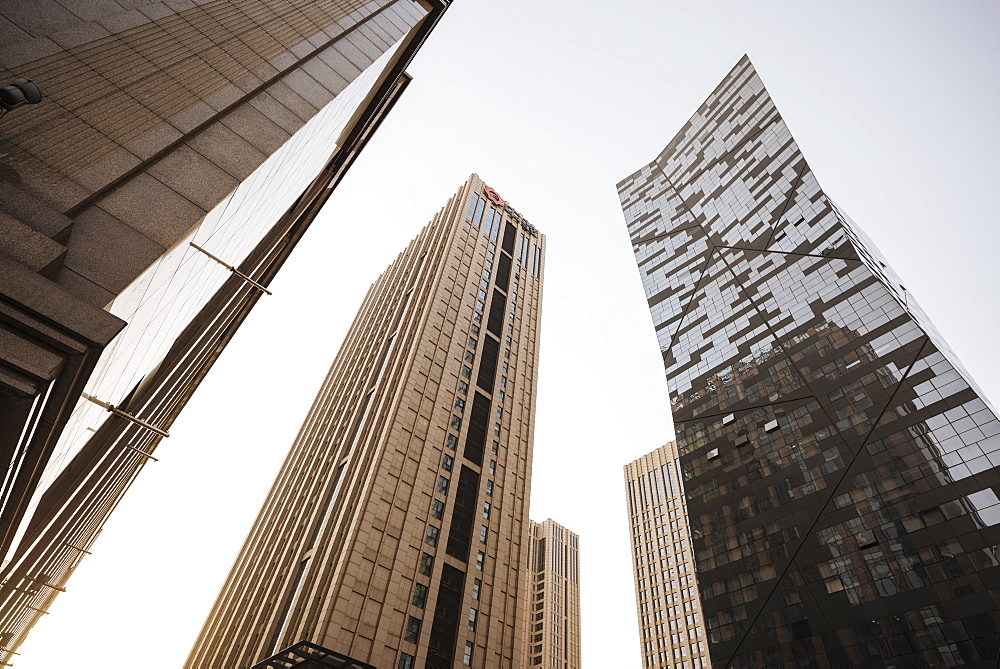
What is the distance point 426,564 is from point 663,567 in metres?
78.6

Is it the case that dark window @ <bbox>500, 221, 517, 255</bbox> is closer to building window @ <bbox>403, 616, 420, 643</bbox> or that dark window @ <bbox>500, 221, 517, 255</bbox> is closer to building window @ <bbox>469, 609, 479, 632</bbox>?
building window @ <bbox>469, 609, 479, 632</bbox>

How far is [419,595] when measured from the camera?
4119 centimetres

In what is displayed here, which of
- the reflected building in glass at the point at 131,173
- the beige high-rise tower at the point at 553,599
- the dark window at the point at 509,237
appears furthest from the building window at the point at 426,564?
the beige high-rise tower at the point at 553,599

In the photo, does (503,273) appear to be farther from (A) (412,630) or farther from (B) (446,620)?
(A) (412,630)

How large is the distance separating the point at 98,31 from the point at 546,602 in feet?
442

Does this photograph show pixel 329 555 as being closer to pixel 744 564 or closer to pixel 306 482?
pixel 306 482

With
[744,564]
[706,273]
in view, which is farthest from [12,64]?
[706,273]

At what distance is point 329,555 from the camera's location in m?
40.4

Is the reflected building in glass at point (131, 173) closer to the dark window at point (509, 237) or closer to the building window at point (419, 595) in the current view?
the building window at point (419, 595)

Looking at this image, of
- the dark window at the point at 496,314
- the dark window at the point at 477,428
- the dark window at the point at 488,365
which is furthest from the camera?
the dark window at the point at 496,314

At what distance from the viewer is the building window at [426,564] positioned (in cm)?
4269

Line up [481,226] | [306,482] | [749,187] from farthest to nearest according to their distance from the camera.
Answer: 1. [481,226]
2. [749,187]
3. [306,482]

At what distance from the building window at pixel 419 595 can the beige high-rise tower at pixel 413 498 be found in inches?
4.5

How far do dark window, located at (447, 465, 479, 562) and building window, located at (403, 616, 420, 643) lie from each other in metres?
6.42
